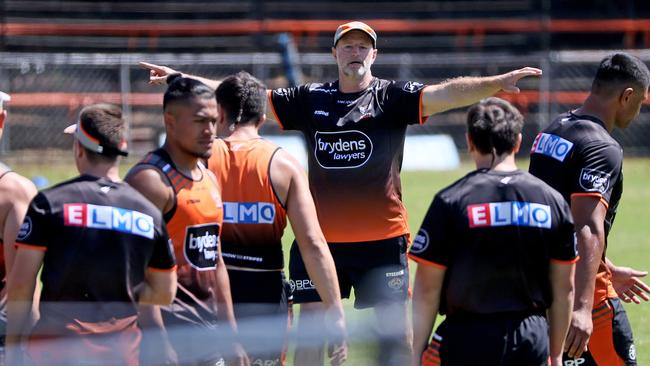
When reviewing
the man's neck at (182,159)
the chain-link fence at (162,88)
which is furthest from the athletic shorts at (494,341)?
the chain-link fence at (162,88)

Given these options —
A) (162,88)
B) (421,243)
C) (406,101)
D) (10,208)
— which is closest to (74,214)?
(10,208)

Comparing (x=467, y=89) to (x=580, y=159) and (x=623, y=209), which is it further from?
(x=623, y=209)

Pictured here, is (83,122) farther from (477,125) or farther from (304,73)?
(304,73)

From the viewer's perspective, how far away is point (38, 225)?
195 inches

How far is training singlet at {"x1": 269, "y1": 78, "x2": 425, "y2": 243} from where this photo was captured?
25.6 feet

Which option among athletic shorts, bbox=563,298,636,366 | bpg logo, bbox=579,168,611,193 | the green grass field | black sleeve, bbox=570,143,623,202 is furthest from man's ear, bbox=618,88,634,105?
the green grass field

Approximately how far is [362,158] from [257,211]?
153 centimetres

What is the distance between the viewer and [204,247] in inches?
225

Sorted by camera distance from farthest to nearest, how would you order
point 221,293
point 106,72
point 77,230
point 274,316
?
point 106,72, point 274,316, point 221,293, point 77,230

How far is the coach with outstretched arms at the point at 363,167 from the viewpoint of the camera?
779 centimetres

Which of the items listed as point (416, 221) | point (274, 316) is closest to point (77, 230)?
point (274, 316)

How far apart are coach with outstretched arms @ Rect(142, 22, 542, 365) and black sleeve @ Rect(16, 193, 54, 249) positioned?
289 centimetres

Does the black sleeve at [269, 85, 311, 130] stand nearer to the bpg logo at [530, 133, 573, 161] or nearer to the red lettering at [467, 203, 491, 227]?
the bpg logo at [530, 133, 573, 161]

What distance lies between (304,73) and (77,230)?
69.7 ft
